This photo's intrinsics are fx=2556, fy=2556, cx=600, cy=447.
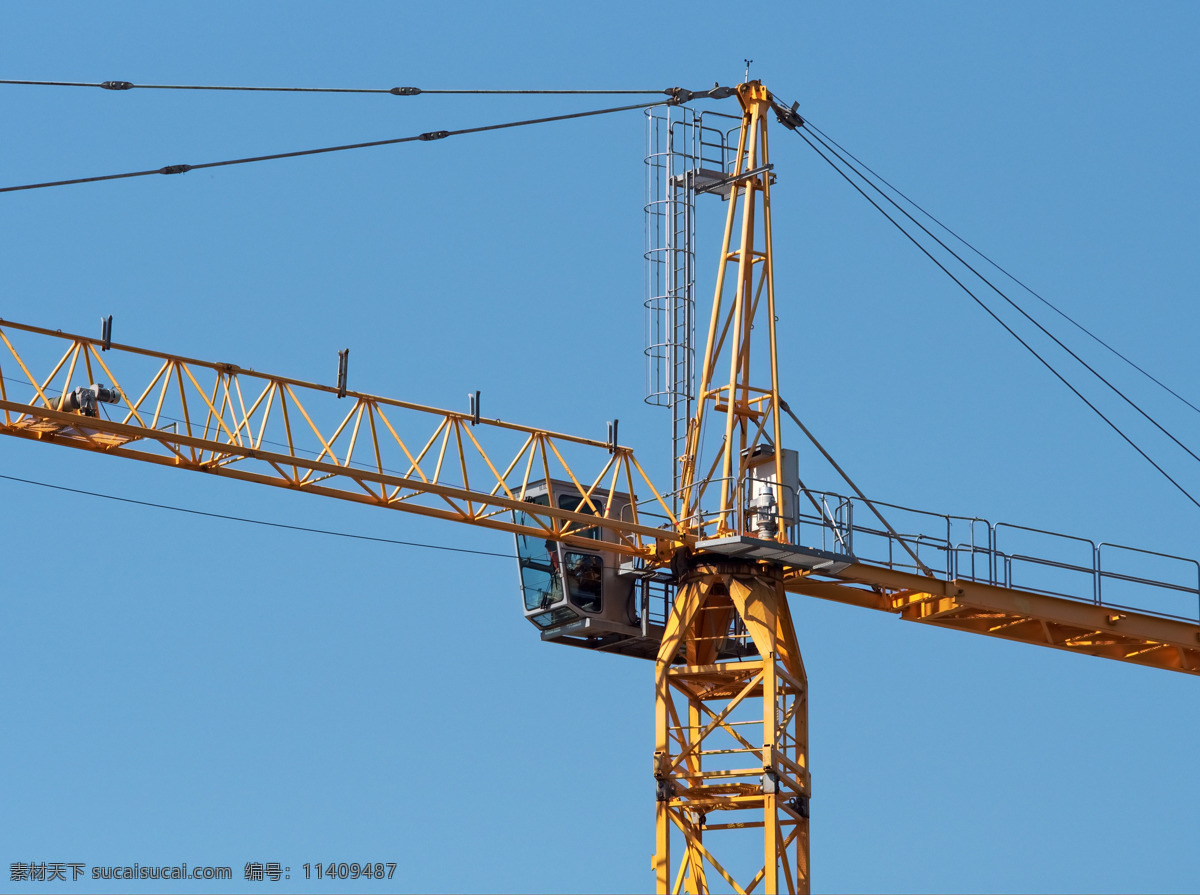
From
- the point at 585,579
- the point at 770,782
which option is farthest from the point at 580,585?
the point at 770,782

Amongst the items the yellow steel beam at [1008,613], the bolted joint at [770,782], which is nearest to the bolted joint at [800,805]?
the bolted joint at [770,782]

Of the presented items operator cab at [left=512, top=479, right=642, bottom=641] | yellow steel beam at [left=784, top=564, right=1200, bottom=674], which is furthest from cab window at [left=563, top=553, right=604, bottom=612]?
yellow steel beam at [left=784, top=564, right=1200, bottom=674]

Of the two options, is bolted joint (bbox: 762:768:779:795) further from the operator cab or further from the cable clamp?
the cable clamp

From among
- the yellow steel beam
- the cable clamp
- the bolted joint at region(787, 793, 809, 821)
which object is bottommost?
the bolted joint at region(787, 793, 809, 821)

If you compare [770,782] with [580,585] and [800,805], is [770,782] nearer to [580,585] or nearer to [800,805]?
[800,805]

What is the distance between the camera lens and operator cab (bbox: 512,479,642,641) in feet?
204

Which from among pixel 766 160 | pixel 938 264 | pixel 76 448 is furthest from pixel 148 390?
pixel 938 264

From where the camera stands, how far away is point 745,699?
59844 mm

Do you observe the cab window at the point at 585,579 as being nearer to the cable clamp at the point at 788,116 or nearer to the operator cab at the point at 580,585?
the operator cab at the point at 580,585

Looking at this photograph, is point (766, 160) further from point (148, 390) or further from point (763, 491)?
point (148, 390)

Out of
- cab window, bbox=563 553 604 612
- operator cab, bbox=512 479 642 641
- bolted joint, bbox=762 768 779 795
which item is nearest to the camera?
bolted joint, bbox=762 768 779 795

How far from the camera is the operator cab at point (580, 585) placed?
62.2 metres

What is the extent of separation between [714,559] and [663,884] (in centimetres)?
768

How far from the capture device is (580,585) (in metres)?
62.9
